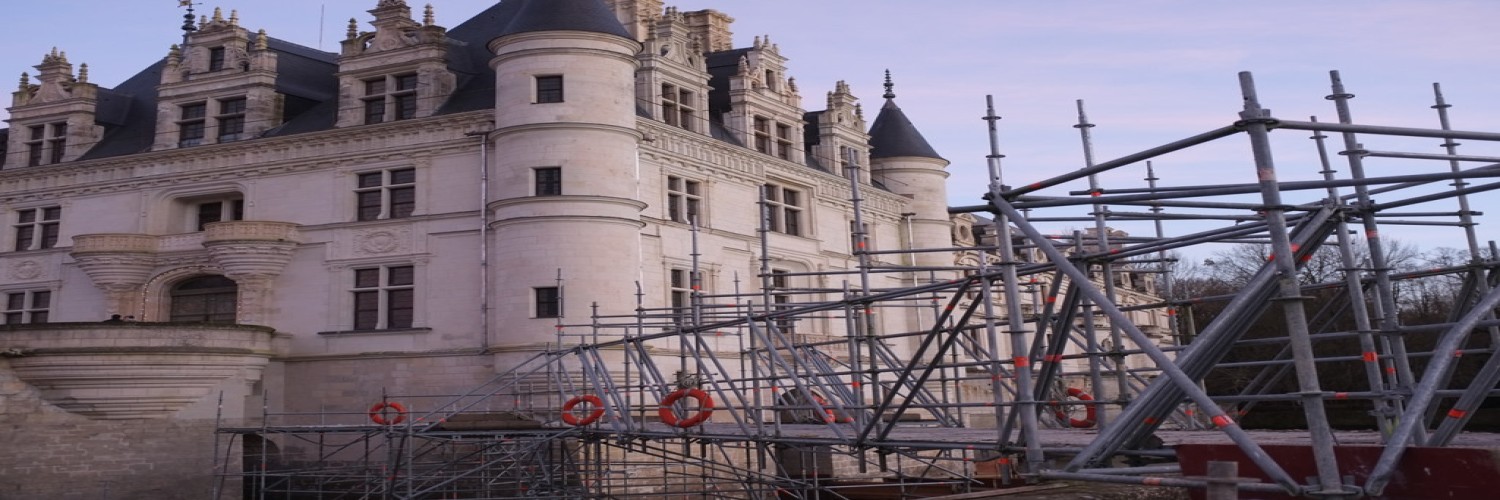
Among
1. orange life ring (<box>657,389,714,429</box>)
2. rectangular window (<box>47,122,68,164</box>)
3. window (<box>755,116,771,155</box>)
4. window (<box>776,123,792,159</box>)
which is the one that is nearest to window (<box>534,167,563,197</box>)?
window (<box>755,116,771,155</box>)

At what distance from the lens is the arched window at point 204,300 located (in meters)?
28.9

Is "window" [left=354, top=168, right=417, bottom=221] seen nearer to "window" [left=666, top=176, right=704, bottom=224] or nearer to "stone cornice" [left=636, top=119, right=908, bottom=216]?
"stone cornice" [left=636, top=119, right=908, bottom=216]

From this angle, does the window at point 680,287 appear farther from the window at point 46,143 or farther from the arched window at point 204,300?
the window at point 46,143

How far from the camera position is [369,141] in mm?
28156

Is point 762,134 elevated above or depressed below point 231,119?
below

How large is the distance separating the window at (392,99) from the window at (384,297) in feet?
12.4

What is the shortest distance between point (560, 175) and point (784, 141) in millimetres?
9686

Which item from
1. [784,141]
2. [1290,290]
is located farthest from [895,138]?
[1290,290]

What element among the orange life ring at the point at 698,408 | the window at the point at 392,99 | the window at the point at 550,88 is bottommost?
the orange life ring at the point at 698,408

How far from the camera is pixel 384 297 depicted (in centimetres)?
2728

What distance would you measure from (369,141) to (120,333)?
703 centimetres

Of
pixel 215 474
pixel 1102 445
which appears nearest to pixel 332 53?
pixel 215 474

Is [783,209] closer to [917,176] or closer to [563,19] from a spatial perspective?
[917,176]

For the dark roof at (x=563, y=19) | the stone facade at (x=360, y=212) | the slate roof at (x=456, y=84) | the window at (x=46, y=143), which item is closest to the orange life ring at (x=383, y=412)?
the stone facade at (x=360, y=212)
